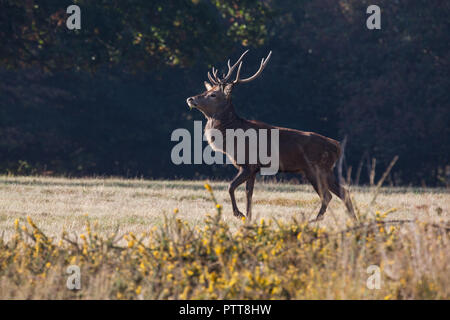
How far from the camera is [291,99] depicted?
105ft

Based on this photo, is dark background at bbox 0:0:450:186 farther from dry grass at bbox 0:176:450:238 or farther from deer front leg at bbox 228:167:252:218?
deer front leg at bbox 228:167:252:218

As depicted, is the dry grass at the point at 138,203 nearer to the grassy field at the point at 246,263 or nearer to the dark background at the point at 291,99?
the grassy field at the point at 246,263

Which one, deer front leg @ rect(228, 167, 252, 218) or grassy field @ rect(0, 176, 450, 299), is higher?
deer front leg @ rect(228, 167, 252, 218)

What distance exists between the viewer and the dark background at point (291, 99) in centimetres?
2986

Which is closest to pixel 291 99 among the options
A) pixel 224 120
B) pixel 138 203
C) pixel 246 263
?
pixel 138 203

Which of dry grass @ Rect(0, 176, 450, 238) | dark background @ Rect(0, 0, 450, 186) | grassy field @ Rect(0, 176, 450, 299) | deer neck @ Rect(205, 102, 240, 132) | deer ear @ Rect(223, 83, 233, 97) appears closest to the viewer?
grassy field @ Rect(0, 176, 450, 299)

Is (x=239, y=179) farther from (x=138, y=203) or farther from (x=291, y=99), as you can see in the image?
(x=291, y=99)

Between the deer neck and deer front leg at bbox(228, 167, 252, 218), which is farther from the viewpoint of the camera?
the deer neck

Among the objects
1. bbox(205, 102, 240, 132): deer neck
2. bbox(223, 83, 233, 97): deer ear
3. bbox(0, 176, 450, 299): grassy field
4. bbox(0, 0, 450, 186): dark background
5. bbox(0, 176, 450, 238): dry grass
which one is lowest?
bbox(0, 176, 450, 299): grassy field

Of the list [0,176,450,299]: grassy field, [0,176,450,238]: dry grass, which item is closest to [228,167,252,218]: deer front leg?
[0,176,450,238]: dry grass

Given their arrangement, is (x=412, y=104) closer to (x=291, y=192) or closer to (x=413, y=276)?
(x=291, y=192)

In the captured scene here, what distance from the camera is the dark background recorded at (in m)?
29.9

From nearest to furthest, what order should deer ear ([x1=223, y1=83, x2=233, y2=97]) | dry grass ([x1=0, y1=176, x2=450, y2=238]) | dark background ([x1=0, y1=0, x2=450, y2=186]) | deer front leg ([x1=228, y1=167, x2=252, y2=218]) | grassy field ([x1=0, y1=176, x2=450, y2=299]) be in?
1. grassy field ([x1=0, y1=176, x2=450, y2=299])
2. dry grass ([x1=0, y1=176, x2=450, y2=238])
3. deer front leg ([x1=228, y1=167, x2=252, y2=218])
4. deer ear ([x1=223, y1=83, x2=233, y2=97])
5. dark background ([x1=0, y1=0, x2=450, y2=186])
